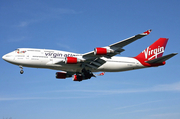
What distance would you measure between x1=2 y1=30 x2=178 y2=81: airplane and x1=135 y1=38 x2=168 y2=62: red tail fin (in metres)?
0.84

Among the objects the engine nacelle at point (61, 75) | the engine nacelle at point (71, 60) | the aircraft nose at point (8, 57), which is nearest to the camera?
the engine nacelle at point (71, 60)

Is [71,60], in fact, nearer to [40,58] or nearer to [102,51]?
[40,58]

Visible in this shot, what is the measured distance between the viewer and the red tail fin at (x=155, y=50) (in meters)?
50.3

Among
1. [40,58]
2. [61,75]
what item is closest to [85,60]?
[40,58]

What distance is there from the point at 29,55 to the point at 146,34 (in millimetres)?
20365

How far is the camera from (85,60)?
4228cm

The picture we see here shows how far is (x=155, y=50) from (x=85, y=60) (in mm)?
17476

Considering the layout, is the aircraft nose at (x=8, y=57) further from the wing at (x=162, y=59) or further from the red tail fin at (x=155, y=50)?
the wing at (x=162, y=59)

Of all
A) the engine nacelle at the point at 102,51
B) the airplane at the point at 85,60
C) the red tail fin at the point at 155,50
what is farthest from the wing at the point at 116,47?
the red tail fin at the point at 155,50

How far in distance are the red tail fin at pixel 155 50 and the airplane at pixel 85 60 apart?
84 centimetres

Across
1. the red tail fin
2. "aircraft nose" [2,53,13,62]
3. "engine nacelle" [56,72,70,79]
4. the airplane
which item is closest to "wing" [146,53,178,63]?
the airplane

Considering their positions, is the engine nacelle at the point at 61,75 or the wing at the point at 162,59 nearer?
the wing at the point at 162,59

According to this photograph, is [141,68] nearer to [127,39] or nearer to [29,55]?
[127,39]

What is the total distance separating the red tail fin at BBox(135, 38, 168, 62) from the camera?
50.3 meters
